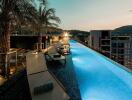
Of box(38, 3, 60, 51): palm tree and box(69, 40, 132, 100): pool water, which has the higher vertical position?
box(38, 3, 60, 51): palm tree

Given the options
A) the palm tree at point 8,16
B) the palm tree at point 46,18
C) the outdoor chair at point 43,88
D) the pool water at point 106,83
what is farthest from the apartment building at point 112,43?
the outdoor chair at point 43,88

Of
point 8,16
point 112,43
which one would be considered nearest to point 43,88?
point 8,16

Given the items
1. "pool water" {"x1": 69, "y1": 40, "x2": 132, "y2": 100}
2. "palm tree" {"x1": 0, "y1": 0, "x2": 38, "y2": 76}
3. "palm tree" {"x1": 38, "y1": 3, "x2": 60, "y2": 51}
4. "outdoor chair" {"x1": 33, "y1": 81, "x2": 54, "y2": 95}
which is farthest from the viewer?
"palm tree" {"x1": 38, "y1": 3, "x2": 60, "y2": 51}

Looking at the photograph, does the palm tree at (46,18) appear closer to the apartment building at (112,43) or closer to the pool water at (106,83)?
the pool water at (106,83)

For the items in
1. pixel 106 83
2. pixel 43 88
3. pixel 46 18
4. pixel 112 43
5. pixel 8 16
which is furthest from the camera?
pixel 112 43

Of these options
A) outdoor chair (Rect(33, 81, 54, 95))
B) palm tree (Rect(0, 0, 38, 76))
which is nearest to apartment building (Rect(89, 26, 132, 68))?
palm tree (Rect(0, 0, 38, 76))

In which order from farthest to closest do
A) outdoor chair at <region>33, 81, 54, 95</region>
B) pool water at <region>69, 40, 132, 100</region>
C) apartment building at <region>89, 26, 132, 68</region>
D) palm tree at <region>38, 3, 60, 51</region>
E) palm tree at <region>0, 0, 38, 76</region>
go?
apartment building at <region>89, 26, 132, 68</region> → palm tree at <region>38, 3, 60, 51</region> → palm tree at <region>0, 0, 38, 76</region> → pool water at <region>69, 40, 132, 100</region> → outdoor chair at <region>33, 81, 54, 95</region>

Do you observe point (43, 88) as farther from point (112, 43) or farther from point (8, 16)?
point (112, 43)

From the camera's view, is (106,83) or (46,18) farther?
(46,18)

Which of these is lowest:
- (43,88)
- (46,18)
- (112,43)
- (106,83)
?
(112,43)

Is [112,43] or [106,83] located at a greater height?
[106,83]

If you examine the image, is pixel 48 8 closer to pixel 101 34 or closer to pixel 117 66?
pixel 117 66

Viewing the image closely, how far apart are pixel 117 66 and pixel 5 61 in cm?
492

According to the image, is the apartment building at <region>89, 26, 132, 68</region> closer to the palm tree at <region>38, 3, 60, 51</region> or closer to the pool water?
the palm tree at <region>38, 3, 60, 51</region>
